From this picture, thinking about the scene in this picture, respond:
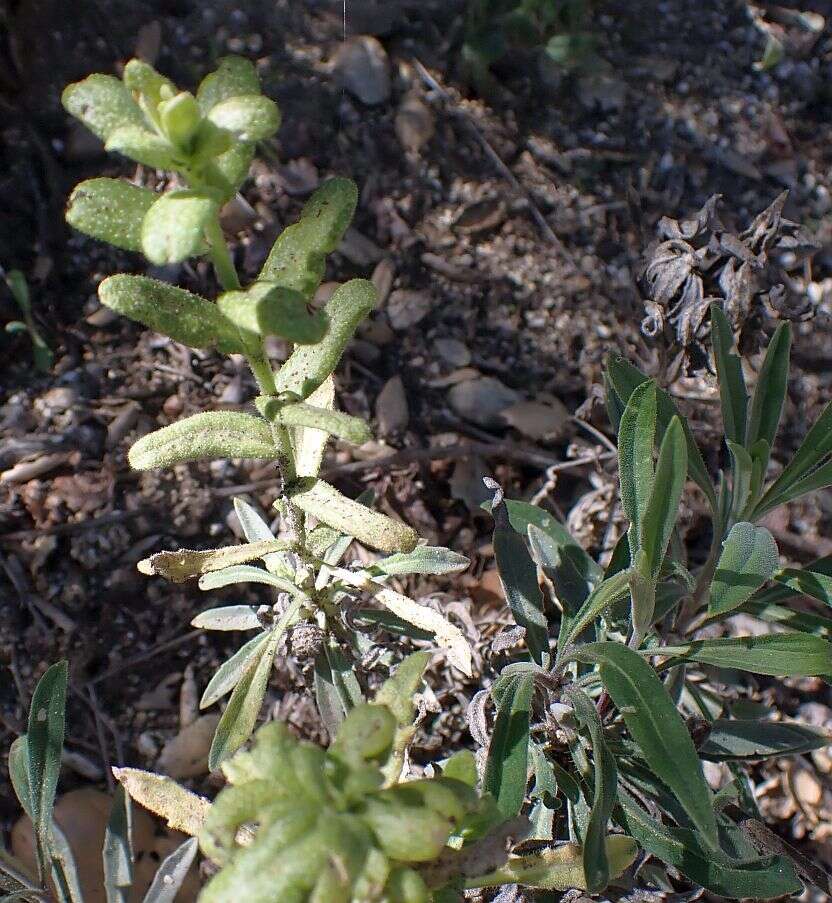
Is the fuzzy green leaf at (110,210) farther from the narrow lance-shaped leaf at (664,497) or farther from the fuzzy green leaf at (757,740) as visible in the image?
the fuzzy green leaf at (757,740)

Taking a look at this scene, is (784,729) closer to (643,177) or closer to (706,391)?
(706,391)

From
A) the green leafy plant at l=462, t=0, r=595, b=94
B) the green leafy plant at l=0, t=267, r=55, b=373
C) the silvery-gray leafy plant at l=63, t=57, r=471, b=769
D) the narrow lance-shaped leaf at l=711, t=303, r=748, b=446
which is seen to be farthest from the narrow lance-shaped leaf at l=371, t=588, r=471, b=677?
the green leafy plant at l=462, t=0, r=595, b=94

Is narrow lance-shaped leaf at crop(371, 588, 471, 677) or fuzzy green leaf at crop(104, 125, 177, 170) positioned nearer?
fuzzy green leaf at crop(104, 125, 177, 170)

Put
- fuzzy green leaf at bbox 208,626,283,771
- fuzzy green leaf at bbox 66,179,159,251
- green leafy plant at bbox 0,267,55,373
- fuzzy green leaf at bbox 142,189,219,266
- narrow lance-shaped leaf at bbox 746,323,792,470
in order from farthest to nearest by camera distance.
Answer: green leafy plant at bbox 0,267,55,373
narrow lance-shaped leaf at bbox 746,323,792,470
fuzzy green leaf at bbox 208,626,283,771
fuzzy green leaf at bbox 66,179,159,251
fuzzy green leaf at bbox 142,189,219,266

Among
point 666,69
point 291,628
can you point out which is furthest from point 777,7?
point 291,628

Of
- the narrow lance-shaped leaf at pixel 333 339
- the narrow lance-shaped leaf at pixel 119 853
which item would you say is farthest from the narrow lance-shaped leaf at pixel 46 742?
the narrow lance-shaped leaf at pixel 333 339

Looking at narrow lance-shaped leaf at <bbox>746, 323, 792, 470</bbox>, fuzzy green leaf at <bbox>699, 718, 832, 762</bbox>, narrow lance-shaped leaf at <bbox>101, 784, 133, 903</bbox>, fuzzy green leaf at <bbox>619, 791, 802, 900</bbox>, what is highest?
narrow lance-shaped leaf at <bbox>746, 323, 792, 470</bbox>

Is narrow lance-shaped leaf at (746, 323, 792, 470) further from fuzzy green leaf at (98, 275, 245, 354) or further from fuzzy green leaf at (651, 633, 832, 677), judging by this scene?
fuzzy green leaf at (98, 275, 245, 354)
